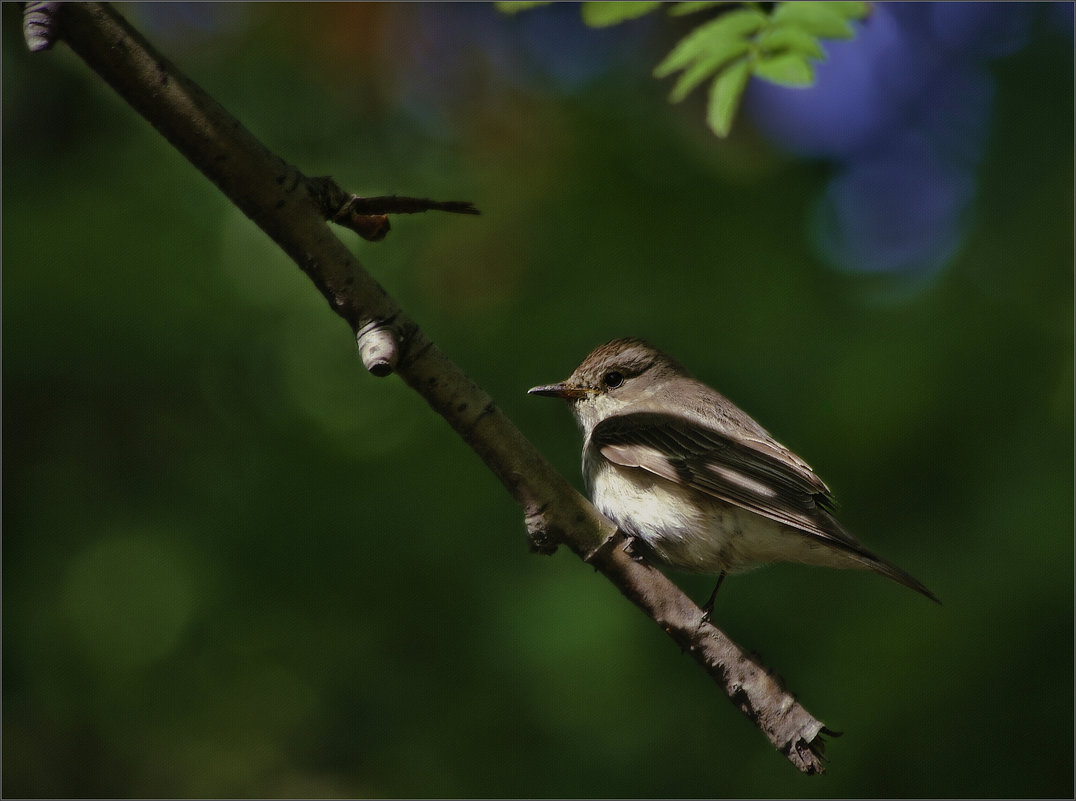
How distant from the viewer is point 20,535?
5.44 m

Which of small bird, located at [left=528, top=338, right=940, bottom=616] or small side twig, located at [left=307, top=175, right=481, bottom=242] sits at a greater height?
small side twig, located at [left=307, top=175, right=481, bottom=242]

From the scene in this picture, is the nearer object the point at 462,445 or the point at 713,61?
the point at 713,61

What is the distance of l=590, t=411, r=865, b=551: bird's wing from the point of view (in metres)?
3.44

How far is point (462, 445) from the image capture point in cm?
526

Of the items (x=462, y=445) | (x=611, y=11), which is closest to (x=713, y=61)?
(x=611, y=11)

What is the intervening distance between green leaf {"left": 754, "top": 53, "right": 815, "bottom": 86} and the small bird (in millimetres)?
1528

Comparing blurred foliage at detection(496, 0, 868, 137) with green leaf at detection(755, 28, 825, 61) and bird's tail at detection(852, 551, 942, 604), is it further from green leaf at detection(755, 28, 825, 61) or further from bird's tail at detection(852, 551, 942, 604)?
bird's tail at detection(852, 551, 942, 604)

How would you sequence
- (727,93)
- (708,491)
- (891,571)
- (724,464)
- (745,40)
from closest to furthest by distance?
(727,93)
(745,40)
(891,571)
(708,491)
(724,464)

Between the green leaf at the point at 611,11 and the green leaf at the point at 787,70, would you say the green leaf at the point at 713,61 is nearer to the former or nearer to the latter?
the green leaf at the point at 787,70

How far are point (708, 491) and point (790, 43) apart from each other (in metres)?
1.69

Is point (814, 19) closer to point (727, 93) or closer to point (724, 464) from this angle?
point (727, 93)

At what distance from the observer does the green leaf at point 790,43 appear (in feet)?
8.12

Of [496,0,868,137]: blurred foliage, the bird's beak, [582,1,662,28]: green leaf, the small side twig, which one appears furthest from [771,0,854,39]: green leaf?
the bird's beak

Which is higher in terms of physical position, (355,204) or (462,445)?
(355,204)
